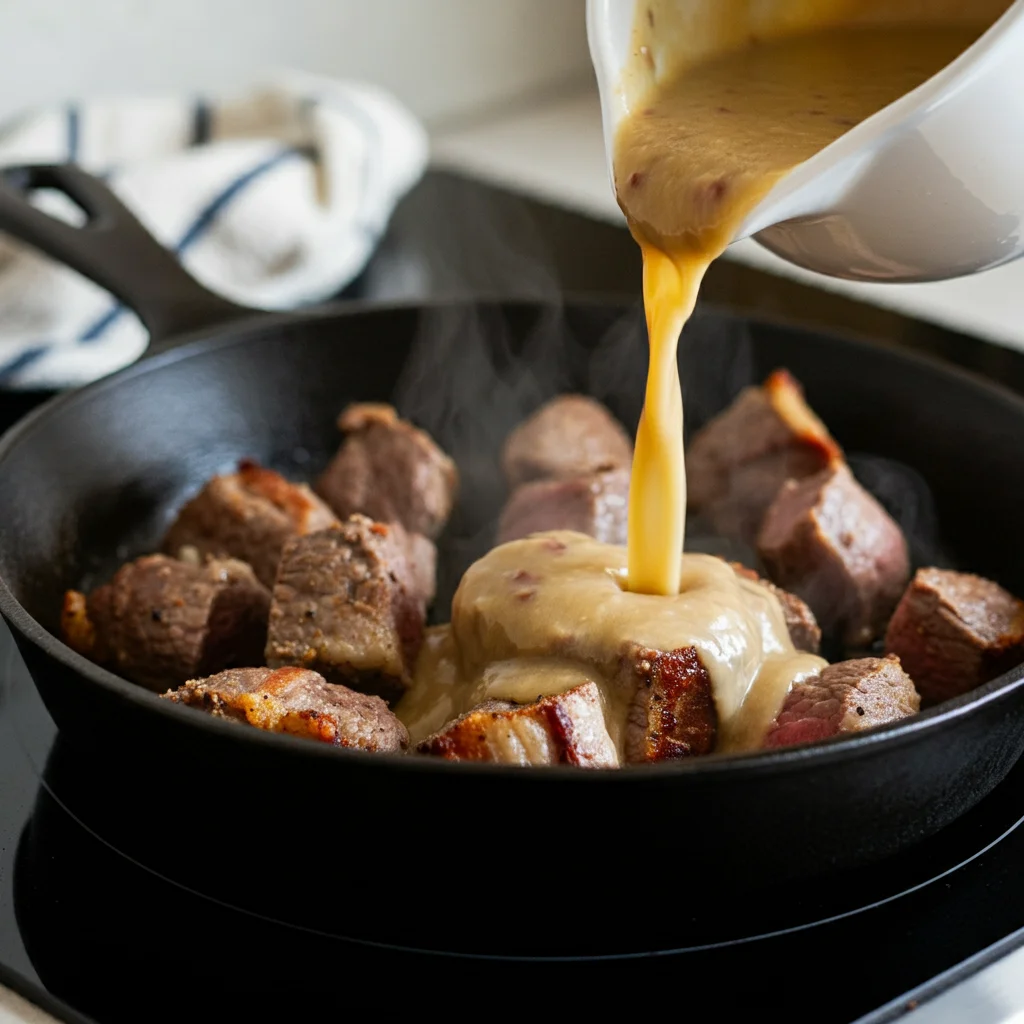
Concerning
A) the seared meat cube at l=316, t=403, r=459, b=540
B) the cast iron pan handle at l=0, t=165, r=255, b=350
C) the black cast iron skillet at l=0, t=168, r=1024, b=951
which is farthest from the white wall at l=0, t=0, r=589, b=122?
the seared meat cube at l=316, t=403, r=459, b=540

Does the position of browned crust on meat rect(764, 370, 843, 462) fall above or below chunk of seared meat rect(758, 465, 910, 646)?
above

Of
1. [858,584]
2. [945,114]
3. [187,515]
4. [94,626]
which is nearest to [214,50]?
[187,515]

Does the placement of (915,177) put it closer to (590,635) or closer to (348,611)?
(590,635)

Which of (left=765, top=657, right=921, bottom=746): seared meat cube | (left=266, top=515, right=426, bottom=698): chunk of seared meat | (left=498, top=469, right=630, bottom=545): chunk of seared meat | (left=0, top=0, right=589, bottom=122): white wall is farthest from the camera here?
(left=0, top=0, right=589, bottom=122): white wall

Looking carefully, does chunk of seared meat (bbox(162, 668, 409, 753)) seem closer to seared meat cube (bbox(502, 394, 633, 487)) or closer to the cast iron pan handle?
seared meat cube (bbox(502, 394, 633, 487))

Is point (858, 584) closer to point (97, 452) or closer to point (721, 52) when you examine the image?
point (721, 52)
